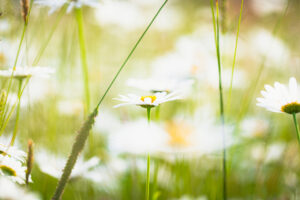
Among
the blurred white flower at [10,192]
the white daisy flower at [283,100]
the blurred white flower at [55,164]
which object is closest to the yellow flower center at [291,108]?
the white daisy flower at [283,100]

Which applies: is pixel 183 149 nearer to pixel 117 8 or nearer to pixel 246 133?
pixel 246 133

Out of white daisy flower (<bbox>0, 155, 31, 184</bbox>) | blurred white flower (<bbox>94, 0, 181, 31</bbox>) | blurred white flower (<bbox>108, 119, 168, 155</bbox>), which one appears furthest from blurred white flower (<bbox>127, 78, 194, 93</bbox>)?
blurred white flower (<bbox>94, 0, 181, 31</bbox>)

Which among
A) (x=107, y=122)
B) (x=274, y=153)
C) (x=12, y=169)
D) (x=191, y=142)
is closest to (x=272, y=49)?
(x=274, y=153)

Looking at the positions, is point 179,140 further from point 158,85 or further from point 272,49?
point 272,49

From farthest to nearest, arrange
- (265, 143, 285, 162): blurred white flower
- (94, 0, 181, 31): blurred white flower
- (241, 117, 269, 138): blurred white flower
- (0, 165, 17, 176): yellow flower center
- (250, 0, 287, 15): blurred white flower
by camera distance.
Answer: (94, 0, 181, 31): blurred white flower, (250, 0, 287, 15): blurred white flower, (241, 117, 269, 138): blurred white flower, (265, 143, 285, 162): blurred white flower, (0, 165, 17, 176): yellow flower center

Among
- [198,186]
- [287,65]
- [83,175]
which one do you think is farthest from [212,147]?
[287,65]

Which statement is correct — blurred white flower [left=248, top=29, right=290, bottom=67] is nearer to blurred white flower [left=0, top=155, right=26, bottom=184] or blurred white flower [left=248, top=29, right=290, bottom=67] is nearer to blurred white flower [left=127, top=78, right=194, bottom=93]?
blurred white flower [left=127, top=78, right=194, bottom=93]
